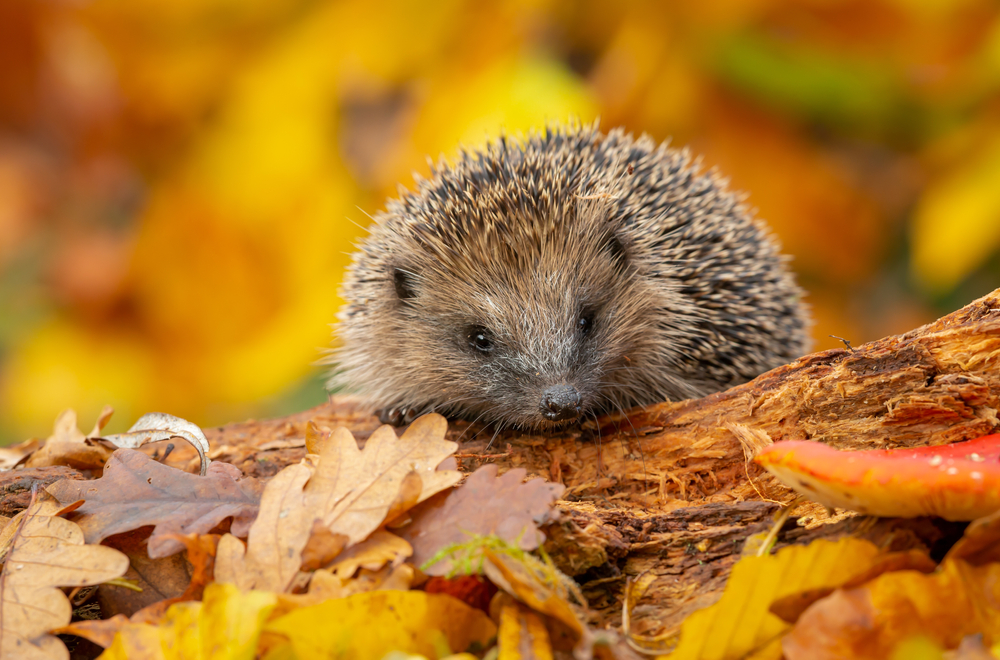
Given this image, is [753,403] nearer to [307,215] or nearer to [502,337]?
[502,337]

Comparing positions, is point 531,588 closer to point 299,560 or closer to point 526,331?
point 299,560

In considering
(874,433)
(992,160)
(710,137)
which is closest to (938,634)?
(874,433)

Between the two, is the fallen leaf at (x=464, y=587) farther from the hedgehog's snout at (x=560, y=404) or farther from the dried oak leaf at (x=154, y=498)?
the hedgehog's snout at (x=560, y=404)

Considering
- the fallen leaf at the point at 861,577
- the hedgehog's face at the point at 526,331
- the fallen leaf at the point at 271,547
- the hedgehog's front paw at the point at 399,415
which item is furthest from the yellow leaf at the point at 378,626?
the hedgehog's front paw at the point at 399,415

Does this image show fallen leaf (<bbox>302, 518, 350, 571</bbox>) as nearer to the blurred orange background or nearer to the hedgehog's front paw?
the hedgehog's front paw

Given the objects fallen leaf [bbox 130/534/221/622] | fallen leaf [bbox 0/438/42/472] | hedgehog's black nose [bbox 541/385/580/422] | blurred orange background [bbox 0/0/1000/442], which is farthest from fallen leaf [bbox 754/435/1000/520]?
blurred orange background [bbox 0/0/1000/442]

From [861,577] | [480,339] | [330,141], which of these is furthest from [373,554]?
[330,141]
